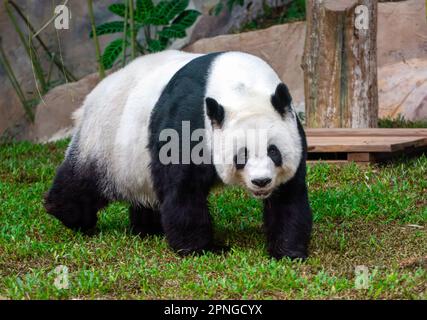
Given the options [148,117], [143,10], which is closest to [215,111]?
[148,117]

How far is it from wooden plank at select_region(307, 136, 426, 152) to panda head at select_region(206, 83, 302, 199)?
2.83 m

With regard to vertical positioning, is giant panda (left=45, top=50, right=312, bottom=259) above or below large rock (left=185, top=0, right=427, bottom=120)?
above

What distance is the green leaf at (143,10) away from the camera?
452 inches

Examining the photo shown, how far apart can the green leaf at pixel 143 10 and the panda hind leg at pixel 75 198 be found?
5137 millimetres

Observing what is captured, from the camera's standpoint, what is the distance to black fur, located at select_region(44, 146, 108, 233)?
6582 mm

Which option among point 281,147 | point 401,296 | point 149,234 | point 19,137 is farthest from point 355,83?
point 19,137

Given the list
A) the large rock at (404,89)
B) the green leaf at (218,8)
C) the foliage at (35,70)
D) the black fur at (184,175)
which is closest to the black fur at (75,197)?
the black fur at (184,175)

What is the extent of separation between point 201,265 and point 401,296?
4.43ft

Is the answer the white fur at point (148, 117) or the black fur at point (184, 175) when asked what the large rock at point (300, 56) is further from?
the black fur at point (184, 175)

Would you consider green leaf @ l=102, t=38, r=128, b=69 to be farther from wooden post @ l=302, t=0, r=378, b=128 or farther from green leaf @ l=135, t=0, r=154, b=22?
wooden post @ l=302, t=0, r=378, b=128

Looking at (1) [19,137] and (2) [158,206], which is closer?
(2) [158,206]

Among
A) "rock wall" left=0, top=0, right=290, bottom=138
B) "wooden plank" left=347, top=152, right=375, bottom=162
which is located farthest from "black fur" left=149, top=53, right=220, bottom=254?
"rock wall" left=0, top=0, right=290, bottom=138

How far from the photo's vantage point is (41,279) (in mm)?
5246

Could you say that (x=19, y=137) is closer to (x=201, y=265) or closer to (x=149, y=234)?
(x=149, y=234)
